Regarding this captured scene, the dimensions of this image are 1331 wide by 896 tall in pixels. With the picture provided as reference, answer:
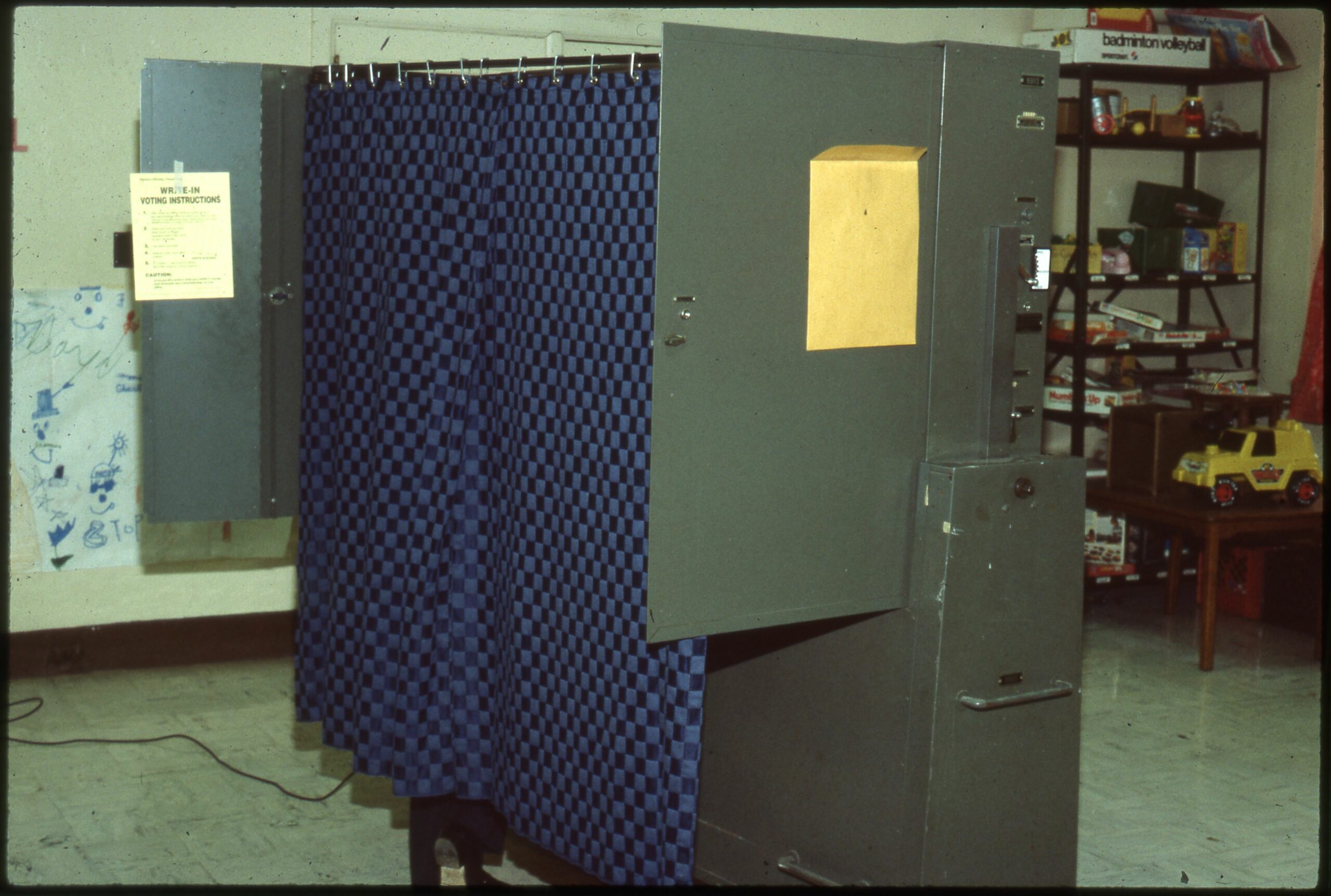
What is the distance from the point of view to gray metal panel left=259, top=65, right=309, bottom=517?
2.79 metres

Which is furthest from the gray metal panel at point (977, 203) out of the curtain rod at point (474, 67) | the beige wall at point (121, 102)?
the beige wall at point (121, 102)

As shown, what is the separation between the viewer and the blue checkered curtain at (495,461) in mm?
2258

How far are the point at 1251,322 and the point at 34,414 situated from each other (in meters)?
4.62

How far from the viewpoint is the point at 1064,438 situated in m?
5.90

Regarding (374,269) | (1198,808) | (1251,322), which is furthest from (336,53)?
(1251,322)

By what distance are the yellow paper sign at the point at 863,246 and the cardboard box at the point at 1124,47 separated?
3263mm

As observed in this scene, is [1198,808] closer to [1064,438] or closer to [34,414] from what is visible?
[1064,438]

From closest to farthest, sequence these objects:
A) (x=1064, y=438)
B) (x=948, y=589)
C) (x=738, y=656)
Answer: (x=948, y=589)
(x=738, y=656)
(x=1064, y=438)

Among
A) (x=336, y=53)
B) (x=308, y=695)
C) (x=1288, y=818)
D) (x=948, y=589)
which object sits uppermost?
(x=336, y=53)

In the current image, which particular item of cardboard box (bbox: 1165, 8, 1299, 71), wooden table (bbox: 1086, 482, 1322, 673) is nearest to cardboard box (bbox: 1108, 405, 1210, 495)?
wooden table (bbox: 1086, 482, 1322, 673)

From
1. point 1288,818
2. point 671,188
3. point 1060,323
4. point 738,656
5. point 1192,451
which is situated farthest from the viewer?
point 1060,323

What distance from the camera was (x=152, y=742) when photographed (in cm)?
391

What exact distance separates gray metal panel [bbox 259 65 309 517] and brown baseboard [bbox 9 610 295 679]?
1.61 meters

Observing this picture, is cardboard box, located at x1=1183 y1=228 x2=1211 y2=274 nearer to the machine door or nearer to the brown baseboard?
the brown baseboard
